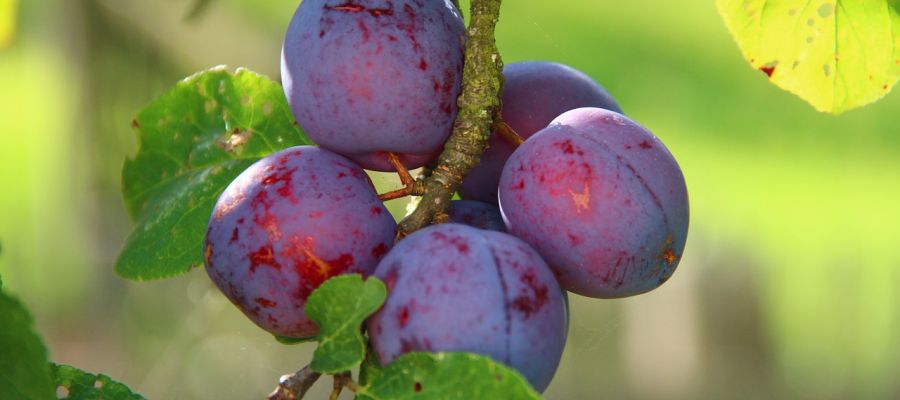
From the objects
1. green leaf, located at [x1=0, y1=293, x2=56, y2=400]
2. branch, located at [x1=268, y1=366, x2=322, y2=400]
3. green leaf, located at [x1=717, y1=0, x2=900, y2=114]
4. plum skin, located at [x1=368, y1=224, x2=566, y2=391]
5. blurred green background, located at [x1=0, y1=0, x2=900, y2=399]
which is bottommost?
blurred green background, located at [x1=0, y1=0, x2=900, y2=399]

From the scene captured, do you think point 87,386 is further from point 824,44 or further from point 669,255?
point 824,44

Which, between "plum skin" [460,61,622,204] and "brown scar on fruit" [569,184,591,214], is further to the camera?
"plum skin" [460,61,622,204]

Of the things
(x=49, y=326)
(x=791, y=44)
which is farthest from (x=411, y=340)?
(x=49, y=326)

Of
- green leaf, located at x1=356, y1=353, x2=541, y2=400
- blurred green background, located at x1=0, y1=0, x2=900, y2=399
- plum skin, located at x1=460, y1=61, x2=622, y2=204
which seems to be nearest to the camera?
green leaf, located at x1=356, y1=353, x2=541, y2=400

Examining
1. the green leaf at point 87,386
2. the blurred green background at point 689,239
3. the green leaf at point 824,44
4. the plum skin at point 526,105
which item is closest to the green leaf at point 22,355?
the green leaf at point 87,386

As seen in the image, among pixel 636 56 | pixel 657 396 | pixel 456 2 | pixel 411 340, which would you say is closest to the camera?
pixel 411 340

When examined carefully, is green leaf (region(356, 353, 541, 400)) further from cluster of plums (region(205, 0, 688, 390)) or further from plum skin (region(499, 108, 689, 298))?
plum skin (region(499, 108, 689, 298))

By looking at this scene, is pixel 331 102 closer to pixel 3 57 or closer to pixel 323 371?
pixel 323 371

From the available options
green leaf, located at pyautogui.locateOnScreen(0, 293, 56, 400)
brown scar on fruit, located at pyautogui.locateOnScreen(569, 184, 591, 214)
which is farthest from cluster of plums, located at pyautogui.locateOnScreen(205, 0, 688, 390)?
green leaf, located at pyautogui.locateOnScreen(0, 293, 56, 400)

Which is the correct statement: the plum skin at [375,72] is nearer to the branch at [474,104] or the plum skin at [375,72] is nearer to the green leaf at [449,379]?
the branch at [474,104]
